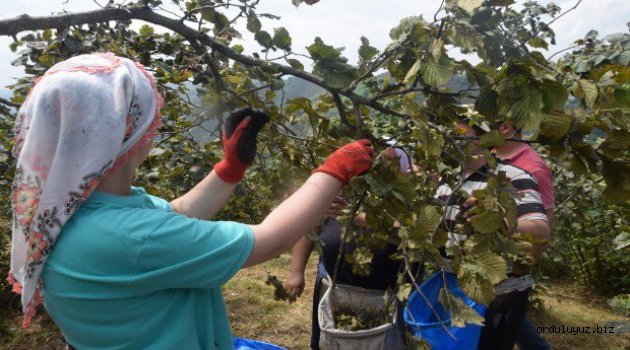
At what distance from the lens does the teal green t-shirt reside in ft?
3.11

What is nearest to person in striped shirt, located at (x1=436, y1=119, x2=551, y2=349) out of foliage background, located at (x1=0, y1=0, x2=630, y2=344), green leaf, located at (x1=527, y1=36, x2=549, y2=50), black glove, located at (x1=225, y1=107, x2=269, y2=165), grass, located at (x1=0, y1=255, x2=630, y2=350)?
foliage background, located at (x1=0, y1=0, x2=630, y2=344)

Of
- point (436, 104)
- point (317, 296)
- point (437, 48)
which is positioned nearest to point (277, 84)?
point (436, 104)

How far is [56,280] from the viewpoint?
1003mm

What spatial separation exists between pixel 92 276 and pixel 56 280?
117 millimetres

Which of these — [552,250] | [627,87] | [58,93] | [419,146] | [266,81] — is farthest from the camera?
[552,250]

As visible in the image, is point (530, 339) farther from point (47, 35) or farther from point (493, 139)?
point (47, 35)

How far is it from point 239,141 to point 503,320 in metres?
1.68

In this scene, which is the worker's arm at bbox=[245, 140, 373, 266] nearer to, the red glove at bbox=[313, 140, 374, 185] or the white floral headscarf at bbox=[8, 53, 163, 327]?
the red glove at bbox=[313, 140, 374, 185]

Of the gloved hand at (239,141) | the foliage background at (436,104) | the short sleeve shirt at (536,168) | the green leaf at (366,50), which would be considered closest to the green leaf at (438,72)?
the foliage background at (436,104)

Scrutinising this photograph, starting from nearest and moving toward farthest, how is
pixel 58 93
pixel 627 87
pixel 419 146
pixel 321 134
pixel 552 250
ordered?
pixel 58 93, pixel 627 87, pixel 419 146, pixel 321 134, pixel 552 250

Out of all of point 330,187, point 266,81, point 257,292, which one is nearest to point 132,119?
point 330,187

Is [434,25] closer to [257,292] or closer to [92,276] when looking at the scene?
[92,276]

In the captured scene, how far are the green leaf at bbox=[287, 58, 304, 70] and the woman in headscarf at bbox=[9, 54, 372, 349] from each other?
1.69 feet

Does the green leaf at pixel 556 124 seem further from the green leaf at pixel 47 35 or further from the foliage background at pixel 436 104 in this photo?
the green leaf at pixel 47 35
